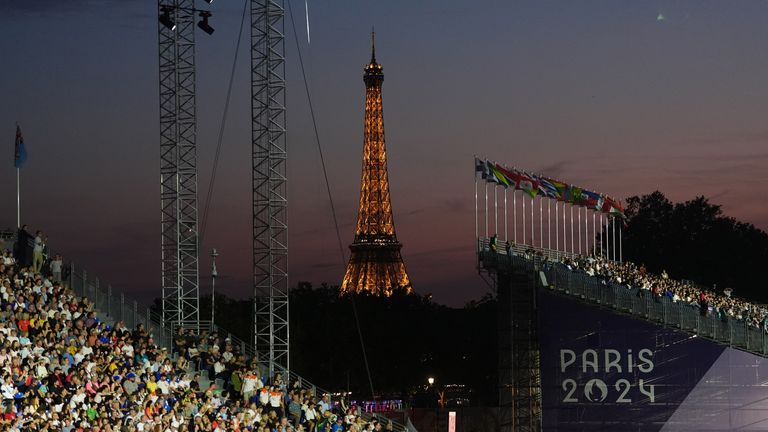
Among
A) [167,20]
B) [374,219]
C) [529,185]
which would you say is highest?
[374,219]

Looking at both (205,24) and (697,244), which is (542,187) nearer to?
(205,24)

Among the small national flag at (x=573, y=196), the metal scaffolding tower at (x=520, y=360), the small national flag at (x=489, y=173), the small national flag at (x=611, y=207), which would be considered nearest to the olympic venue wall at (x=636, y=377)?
the metal scaffolding tower at (x=520, y=360)

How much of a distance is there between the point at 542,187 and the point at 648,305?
28.7 feet

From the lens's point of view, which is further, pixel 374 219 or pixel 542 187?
pixel 374 219

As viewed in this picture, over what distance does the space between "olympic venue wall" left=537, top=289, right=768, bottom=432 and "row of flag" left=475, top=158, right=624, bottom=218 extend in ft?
Result: 19.3

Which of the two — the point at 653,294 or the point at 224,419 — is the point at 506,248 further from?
the point at 224,419

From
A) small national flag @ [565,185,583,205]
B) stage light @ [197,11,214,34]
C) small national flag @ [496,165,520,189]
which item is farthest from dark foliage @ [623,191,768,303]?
stage light @ [197,11,214,34]

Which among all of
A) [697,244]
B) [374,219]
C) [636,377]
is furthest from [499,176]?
[374,219]

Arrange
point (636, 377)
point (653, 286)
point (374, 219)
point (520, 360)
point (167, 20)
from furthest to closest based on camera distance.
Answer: point (374, 219)
point (653, 286)
point (520, 360)
point (636, 377)
point (167, 20)

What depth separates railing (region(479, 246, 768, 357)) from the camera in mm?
48594

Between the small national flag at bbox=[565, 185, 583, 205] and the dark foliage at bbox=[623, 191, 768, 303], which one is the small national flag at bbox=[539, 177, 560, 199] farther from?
the dark foliage at bbox=[623, 191, 768, 303]

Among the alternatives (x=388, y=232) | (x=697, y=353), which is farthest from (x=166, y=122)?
(x=388, y=232)

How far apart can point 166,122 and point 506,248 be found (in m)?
13.7

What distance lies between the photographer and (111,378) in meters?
28.1
